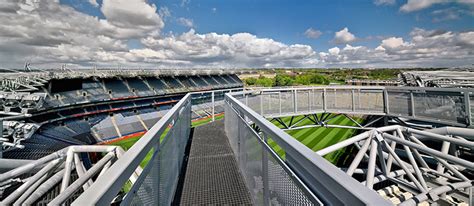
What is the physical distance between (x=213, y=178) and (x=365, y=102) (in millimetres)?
8084

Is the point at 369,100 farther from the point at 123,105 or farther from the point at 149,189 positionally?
the point at 123,105

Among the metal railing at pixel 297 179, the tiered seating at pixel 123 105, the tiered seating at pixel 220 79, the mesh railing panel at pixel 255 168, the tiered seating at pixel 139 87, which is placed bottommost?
the tiered seating at pixel 123 105

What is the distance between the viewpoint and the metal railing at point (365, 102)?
Answer: 650 centimetres

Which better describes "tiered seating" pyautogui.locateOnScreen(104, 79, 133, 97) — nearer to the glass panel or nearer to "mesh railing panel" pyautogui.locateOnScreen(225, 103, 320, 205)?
the glass panel

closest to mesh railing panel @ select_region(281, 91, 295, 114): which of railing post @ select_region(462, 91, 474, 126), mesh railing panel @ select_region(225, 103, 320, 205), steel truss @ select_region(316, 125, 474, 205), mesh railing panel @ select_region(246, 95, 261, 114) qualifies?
mesh railing panel @ select_region(246, 95, 261, 114)

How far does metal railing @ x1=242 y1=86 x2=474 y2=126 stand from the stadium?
0.03 metres

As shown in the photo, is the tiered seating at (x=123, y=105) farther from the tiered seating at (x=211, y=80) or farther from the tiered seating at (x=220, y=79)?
the tiered seating at (x=220, y=79)

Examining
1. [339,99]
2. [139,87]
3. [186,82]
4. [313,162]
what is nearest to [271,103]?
[339,99]

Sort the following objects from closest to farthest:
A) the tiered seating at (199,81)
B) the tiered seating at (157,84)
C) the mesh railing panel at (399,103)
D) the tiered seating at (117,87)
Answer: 1. the mesh railing panel at (399,103)
2. the tiered seating at (117,87)
3. the tiered seating at (157,84)
4. the tiered seating at (199,81)

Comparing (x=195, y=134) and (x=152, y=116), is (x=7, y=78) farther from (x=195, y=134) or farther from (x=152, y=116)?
(x=195, y=134)

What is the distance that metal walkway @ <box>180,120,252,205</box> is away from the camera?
250 centimetres

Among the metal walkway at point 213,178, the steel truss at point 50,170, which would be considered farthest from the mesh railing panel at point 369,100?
the steel truss at point 50,170

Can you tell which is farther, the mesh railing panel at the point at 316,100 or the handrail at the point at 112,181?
the mesh railing panel at the point at 316,100

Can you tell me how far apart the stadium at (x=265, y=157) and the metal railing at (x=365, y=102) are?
0.03m
